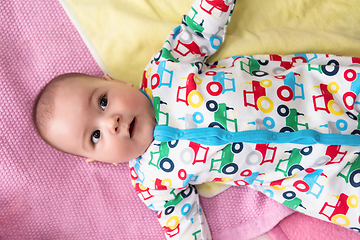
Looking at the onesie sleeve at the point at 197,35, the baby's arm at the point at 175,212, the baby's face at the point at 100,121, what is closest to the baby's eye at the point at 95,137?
the baby's face at the point at 100,121

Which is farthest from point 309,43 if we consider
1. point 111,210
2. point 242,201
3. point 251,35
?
point 111,210

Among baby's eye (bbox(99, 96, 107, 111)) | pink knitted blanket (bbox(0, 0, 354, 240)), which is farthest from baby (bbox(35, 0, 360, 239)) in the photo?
pink knitted blanket (bbox(0, 0, 354, 240))

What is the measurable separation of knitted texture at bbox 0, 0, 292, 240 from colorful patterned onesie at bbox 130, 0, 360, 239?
0.43ft

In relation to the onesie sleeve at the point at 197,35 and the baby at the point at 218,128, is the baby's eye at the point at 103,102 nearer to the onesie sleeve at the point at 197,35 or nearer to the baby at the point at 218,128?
the baby at the point at 218,128

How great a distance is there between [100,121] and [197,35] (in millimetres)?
599

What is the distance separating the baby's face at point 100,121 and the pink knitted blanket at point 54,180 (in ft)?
0.71

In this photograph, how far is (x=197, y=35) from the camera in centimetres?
138

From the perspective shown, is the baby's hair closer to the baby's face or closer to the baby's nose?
the baby's face

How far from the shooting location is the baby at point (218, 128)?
117 centimetres

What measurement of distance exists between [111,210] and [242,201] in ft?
2.07

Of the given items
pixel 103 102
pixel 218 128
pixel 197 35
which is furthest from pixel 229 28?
pixel 103 102

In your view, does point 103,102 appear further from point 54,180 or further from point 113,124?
point 54,180

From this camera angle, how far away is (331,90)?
4.02 ft

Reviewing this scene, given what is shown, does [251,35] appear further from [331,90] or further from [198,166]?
[198,166]
